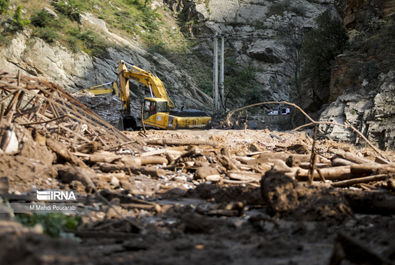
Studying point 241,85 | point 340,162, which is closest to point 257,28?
point 241,85

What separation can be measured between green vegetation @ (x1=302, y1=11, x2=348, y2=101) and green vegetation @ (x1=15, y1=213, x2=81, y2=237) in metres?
20.8

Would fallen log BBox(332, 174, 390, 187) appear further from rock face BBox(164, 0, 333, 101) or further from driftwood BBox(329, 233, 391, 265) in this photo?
rock face BBox(164, 0, 333, 101)

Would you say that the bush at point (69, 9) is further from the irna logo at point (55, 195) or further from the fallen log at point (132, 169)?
the irna logo at point (55, 195)

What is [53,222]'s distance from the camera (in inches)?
131

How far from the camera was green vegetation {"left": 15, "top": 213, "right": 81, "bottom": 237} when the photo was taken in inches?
128

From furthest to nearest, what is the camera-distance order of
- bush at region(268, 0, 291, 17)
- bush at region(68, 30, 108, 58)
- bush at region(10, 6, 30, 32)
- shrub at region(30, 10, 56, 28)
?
bush at region(268, 0, 291, 17), bush at region(68, 30, 108, 58), shrub at region(30, 10, 56, 28), bush at region(10, 6, 30, 32)

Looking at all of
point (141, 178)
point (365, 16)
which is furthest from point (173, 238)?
point (365, 16)

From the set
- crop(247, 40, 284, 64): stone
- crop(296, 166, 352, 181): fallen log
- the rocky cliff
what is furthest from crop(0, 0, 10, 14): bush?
crop(247, 40, 284, 64): stone

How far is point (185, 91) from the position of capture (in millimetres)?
31078

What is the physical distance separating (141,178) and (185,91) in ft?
82.2

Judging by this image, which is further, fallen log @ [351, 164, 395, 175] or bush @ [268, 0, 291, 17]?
bush @ [268, 0, 291, 17]

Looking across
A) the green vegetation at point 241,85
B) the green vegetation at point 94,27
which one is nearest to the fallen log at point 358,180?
the green vegetation at point 94,27

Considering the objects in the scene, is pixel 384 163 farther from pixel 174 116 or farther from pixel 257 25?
pixel 257 25

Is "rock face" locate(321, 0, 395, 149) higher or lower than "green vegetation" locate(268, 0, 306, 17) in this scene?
lower
